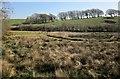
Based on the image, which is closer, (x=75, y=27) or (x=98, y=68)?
(x=98, y=68)

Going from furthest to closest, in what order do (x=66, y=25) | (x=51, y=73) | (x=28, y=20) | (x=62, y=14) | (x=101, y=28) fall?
1. (x=62, y=14)
2. (x=28, y=20)
3. (x=66, y=25)
4. (x=101, y=28)
5. (x=51, y=73)

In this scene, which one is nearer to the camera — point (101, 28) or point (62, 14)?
point (101, 28)

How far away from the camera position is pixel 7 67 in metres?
10.9

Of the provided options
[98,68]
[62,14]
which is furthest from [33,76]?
[62,14]

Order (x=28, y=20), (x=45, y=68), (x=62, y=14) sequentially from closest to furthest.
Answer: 1. (x=45, y=68)
2. (x=28, y=20)
3. (x=62, y=14)

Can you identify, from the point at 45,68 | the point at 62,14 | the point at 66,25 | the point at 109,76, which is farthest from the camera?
the point at 62,14

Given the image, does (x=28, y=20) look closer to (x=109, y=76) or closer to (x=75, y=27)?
(x=75, y=27)

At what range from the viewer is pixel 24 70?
425 inches

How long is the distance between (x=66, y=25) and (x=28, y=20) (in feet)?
85.4

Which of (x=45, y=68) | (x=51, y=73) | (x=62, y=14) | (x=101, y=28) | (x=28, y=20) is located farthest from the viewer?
(x=62, y=14)

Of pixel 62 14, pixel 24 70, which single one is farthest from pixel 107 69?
pixel 62 14

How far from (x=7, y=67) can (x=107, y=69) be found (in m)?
4.67

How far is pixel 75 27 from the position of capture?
2660 inches

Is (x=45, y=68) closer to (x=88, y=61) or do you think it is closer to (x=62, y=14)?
(x=88, y=61)
